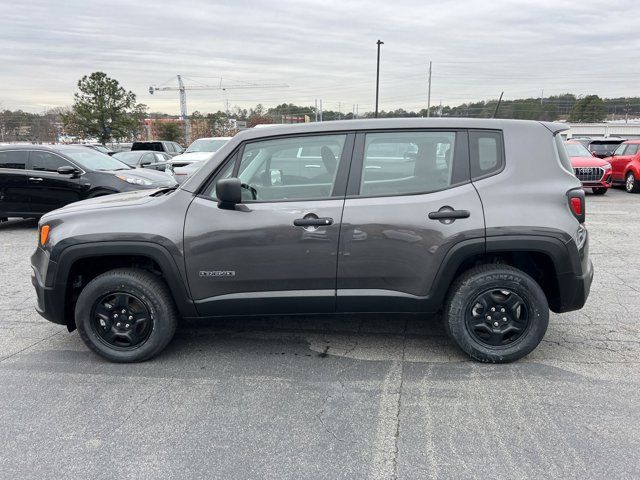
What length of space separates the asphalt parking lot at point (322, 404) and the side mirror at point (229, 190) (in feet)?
4.27

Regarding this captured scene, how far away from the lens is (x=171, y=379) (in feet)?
11.5

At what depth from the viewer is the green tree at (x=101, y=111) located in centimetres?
3753

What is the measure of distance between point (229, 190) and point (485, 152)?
1.90 metres

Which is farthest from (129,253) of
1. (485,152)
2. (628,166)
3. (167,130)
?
(167,130)

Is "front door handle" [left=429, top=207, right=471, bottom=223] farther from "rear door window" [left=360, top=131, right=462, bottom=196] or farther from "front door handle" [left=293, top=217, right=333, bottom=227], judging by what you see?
"front door handle" [left=293, top=217, right=333, bottom=227]

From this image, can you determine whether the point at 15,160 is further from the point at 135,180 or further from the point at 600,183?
the point at 600,183

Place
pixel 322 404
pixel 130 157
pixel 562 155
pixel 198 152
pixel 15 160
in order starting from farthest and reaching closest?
1. pixel 130 157
2. pixel 198 152
3. pixel 15 160
4. pixel 562 155
5. pixel 322 404

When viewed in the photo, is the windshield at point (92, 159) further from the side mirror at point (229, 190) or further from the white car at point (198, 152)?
the side mirror at point (229, 190)

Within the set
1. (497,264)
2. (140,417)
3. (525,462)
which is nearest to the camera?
(525,462)

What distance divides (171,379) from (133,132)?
42.7 metres

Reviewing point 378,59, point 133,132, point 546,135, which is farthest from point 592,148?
point 133,132

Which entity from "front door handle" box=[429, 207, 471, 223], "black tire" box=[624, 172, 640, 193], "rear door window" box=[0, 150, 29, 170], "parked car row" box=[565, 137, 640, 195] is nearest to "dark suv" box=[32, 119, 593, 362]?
"front door handle" box=[429, 207, 471, 223]

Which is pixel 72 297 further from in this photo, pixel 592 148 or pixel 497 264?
pixel 592 148

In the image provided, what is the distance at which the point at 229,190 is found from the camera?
3332 mm
